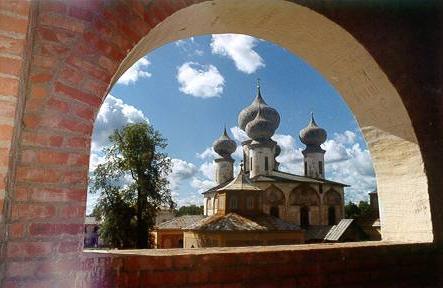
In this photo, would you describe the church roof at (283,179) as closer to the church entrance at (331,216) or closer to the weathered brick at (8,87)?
the church entrance at (331,216)

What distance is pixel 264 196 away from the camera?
41125 millimetres

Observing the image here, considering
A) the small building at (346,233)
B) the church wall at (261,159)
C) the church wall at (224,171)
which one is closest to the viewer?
the small building at (346,233)

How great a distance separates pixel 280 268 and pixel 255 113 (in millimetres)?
45574

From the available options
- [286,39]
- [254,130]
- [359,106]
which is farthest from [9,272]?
[254,130]

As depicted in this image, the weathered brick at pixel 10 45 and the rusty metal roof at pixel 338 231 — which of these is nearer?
the weathered brick at pixel 10 45

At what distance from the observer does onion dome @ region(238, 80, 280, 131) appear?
4622 centimetres

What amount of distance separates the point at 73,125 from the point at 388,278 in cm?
261

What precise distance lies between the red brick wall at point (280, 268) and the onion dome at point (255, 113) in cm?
4292

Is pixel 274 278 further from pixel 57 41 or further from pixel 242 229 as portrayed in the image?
pixel 242 229

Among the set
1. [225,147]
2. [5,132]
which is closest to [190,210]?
[225,147]

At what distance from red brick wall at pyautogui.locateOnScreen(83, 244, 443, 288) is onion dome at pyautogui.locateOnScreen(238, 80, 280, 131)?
141ft

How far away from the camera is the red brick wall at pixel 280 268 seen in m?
2.04

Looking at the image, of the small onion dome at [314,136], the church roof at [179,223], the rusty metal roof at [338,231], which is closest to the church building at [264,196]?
the small onion dome at [314,136]

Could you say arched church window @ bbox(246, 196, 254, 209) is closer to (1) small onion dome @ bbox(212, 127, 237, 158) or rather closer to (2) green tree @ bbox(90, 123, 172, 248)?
(2) green tree @ bbox(90, 123, 172, 248)
